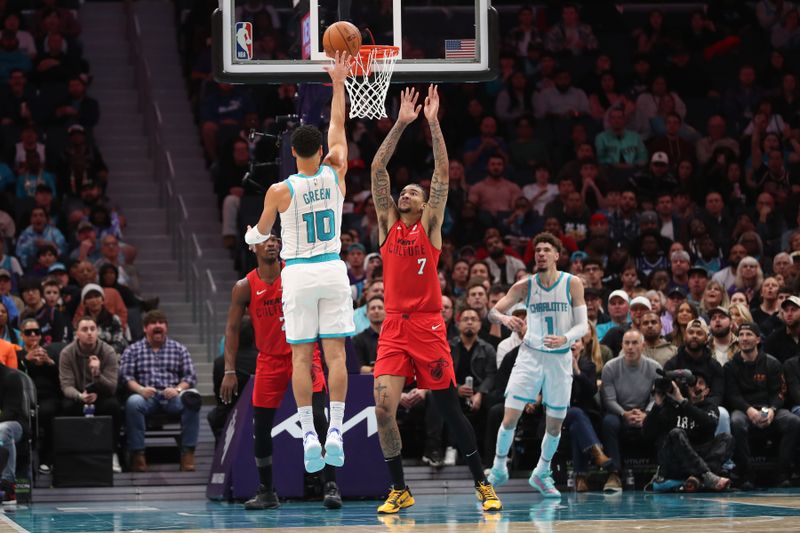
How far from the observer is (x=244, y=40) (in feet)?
42.9

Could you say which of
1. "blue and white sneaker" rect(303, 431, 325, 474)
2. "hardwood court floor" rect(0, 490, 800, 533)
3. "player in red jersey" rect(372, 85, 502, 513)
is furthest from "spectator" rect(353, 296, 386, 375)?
"blue and white sneaker" rect(303, 431, 325, 474)

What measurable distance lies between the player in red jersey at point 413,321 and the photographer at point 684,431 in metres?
3.53

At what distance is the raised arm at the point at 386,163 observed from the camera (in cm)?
1201

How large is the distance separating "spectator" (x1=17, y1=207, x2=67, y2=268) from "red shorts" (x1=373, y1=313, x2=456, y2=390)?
7.91m

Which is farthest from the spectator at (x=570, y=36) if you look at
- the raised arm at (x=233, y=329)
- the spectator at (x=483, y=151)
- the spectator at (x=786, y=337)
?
the raised arm at (x=233, y=329)

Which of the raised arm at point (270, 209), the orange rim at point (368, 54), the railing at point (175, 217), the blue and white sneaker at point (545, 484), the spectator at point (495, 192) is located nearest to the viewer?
the raised arm at point (270, 209)

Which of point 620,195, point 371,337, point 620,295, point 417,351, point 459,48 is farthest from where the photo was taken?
point 620,195

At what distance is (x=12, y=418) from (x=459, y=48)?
5.67 meters

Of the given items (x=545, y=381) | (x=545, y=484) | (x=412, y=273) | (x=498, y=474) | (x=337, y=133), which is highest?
(x=337, y=133)

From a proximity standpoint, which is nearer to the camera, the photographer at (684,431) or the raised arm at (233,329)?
the raised arm at (233,329)

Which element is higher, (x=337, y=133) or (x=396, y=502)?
(x=337, y=133)

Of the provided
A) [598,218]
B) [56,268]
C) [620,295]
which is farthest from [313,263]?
[598,218]

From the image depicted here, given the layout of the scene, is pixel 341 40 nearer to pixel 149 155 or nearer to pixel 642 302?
pixel 642 302

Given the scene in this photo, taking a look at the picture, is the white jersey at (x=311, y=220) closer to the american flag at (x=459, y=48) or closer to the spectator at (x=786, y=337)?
the american flag at (x=459, y=48)
